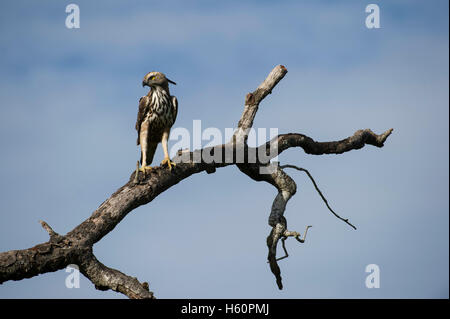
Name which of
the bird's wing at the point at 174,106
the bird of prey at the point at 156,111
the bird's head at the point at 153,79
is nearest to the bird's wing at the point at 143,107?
the bird of prey at the point at 156,111

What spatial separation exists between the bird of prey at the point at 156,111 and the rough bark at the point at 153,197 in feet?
1.70

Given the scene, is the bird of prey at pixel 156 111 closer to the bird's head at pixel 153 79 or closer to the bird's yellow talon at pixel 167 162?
the bird's head at pixel 153 79

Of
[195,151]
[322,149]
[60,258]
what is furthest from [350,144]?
[60,258]

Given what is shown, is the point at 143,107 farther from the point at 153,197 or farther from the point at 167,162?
the point at 153,197

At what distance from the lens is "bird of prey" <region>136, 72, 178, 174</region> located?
8.01 m

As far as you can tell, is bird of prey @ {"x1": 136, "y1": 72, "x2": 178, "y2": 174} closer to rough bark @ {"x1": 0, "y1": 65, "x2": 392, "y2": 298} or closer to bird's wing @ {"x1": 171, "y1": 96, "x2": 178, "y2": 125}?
bird's wing @ {"x1": 171, "y1": 96, "x2": 178, "y2": 125}

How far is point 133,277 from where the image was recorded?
659cm

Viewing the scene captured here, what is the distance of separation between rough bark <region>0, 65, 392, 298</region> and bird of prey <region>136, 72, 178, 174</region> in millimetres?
517

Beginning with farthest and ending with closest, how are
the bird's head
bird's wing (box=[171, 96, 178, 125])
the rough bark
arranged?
bird's wing (box=[171, 96, 178, 125]) < the bird's head < the rough bark

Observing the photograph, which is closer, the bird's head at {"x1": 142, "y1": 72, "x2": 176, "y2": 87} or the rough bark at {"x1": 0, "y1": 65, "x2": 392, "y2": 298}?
the rough bark at {"x1": 0, "y1": 65, "x2": 392, "y2": 298}

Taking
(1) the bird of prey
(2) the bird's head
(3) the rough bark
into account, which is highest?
(2) the bird's head

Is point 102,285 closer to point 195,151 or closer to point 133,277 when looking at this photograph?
point 133,277

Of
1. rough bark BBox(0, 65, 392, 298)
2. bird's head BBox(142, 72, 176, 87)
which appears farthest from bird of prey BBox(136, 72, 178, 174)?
rough bark BBox(0, 65, 392, 298)

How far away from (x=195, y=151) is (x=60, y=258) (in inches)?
100
